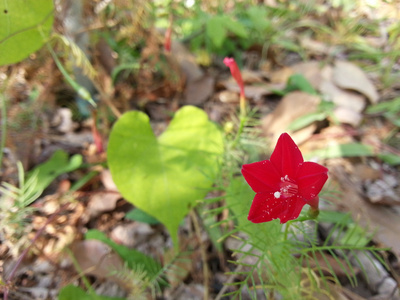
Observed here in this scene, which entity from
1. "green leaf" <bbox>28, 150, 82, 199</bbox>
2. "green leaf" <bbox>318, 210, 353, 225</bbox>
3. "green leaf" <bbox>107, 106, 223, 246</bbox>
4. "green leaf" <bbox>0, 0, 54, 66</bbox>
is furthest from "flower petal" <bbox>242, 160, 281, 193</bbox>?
"green leaf" <bbox>28, 150, 82, 199</bbox>

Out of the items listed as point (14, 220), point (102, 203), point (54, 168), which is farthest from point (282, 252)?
point (54, 168)

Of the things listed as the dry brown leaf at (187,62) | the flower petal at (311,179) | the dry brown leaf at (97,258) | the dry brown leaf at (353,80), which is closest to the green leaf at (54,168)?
the dry brown leaf at (97,258)

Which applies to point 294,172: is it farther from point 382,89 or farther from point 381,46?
point 381,46

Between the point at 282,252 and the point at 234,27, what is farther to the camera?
the point at 234,27

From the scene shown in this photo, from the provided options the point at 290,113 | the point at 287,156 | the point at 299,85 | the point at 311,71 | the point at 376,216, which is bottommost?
the point at 376,216

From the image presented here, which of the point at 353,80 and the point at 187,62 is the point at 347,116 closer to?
the point at 353,80

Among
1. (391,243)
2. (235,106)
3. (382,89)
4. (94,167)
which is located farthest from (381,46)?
(94,167)

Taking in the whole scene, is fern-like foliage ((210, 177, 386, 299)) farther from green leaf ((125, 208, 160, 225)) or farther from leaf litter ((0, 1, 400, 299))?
green leaf ((125, 208, 160, 225))

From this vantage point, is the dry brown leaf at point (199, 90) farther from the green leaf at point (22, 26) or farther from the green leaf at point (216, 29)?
the green leaf at point (22, 26)
